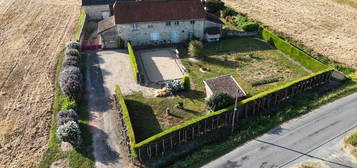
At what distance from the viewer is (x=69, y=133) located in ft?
90.8

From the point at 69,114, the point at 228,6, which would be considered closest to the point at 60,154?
the point at 69,114

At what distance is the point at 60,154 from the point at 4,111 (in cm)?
1108

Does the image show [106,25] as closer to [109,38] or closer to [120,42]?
[109,38]

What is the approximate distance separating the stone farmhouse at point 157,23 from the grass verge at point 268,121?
19351 mm

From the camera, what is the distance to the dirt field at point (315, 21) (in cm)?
4694

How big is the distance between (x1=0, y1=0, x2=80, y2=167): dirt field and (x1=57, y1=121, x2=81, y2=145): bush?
261 cm

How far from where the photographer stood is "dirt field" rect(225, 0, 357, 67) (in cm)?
4694

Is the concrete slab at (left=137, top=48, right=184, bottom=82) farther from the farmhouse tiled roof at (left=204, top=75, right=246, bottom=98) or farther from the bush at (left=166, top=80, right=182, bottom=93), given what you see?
the farmhouse tiled roof at (left=204, top=75, right=246, bottom=98)

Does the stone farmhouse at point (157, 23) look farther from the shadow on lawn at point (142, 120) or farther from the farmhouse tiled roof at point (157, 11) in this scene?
the shadow on lawn at point (142, 120)

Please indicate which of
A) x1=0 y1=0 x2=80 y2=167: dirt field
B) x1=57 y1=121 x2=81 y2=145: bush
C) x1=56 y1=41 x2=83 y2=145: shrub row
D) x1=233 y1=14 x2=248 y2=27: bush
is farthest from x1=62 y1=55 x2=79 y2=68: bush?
x1=233 y1=14 x2=248 y2=27: bush

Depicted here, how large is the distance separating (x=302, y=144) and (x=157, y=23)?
94.4ft

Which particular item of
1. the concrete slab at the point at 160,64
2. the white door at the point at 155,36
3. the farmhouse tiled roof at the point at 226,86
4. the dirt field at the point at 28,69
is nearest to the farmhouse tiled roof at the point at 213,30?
the concrete slab at the point at 160,64

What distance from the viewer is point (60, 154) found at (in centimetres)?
2806

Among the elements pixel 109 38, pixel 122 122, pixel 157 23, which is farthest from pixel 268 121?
pixel 109 38
